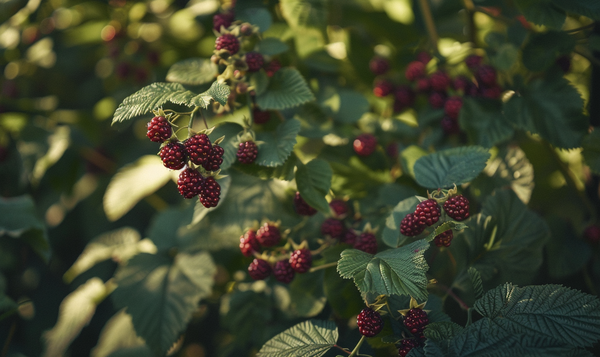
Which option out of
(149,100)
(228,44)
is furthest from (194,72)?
(149,100)

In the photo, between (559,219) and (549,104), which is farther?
(559,219)

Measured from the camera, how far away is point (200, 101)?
1.91 feet

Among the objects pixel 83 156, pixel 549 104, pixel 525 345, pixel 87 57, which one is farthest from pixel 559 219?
pixel 87 57

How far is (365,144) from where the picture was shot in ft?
3.06

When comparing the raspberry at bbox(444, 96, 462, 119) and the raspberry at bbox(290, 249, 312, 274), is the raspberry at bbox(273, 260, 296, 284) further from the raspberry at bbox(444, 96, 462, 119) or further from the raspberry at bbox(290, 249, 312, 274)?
the raspberry at bbox(444, 96, 462, 119)

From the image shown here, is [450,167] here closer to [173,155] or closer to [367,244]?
[367,244]

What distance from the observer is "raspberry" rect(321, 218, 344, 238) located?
0.80m

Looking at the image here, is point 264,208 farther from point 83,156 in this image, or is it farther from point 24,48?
point 24,48

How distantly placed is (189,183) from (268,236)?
23 centimetres

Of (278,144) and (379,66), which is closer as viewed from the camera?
(278,144)

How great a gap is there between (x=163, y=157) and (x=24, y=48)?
1293 millimetres

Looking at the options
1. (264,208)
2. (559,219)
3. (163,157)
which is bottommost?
(559,219)

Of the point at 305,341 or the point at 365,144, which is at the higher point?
the point at 365,144

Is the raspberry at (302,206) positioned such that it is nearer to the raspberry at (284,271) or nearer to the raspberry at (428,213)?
the raspberry at (284,271)
